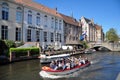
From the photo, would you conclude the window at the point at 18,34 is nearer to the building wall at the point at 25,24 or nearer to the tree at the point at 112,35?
the building wall at the point at 25,24

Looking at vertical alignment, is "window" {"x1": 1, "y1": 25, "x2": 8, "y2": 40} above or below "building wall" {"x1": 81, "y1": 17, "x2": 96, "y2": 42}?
below

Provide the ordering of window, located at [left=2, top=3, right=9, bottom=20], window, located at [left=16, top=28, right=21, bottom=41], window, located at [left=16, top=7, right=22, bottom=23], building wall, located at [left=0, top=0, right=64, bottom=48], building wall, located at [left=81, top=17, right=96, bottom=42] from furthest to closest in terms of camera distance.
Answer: building wall, located at [left=81, top=17, right=96, bottom=42]
window, located at [left=16, top=7, right=22, bottom=23]
window, located at [left=16, top=28, right=21, bottom=41]
building wall, located at [left=0, top=0, right=64, bottom=48]
window, located at [left=2, top=3, right=9, bottom=20]

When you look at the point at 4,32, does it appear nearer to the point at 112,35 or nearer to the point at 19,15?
the point at 19,15

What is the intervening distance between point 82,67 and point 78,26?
47117mm

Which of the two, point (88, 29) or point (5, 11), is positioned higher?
point (88, 29)

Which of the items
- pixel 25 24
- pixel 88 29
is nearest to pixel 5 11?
pixel 25 24

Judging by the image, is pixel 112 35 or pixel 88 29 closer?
pixel 88 29

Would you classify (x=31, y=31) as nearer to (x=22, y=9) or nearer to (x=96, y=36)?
(x=22, y=9)

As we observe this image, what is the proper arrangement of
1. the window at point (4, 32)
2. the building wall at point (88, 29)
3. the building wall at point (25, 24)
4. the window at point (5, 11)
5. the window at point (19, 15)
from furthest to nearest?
1. the building wall at point (88, 29)
2. the window at point (19, 15)
3. the building wall at point (25, 24)
4. the window at point (5, 11)
5. the window at point (4, 32)

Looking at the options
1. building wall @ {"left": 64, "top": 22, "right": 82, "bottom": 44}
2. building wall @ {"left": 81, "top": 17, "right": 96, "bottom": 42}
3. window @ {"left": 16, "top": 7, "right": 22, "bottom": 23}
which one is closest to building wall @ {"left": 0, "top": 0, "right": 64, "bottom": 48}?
window @ {"left": 16, "top": 7, "right": 22, "bottom": 23}

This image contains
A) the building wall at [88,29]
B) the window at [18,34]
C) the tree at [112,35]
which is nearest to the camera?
the window at [18,34]

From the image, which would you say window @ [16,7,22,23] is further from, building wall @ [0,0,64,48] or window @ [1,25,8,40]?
window @ [1,25,8,40]

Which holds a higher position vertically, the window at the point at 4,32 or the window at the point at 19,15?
the window at the point at 19,15

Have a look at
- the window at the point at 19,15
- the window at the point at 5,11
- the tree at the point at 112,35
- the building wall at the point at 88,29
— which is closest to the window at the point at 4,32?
the window at the point at 5,11
